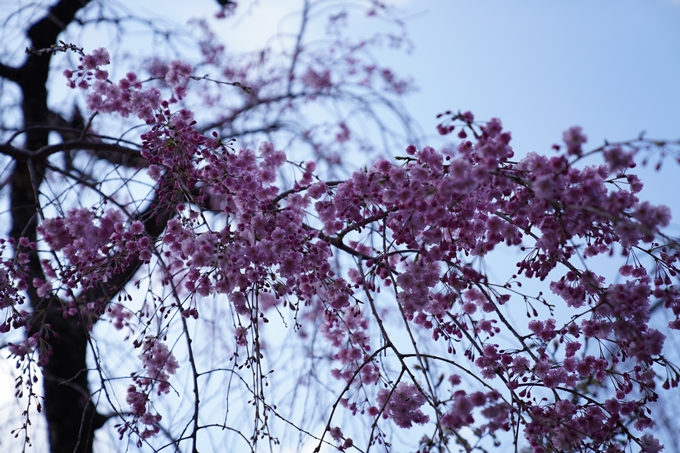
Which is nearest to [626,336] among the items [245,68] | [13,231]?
[13,231]

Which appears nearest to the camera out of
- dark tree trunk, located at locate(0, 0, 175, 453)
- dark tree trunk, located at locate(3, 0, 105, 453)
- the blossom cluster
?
the blossom cluster

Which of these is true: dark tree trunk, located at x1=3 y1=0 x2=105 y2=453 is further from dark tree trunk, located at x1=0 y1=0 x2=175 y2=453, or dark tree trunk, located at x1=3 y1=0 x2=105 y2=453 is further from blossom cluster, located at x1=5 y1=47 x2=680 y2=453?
blossom cluster, located at x1=5 y1=47 x2=680 y2=453

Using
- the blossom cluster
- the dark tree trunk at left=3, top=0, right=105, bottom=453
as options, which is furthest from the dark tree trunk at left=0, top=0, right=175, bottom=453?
the blossom cluster

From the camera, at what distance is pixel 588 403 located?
81.8 inches

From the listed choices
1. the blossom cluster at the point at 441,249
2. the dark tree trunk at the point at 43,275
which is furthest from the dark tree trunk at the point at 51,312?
the blossom cluster at the point at 441,249

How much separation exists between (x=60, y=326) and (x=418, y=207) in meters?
3.05

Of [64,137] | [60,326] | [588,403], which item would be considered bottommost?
[588,403]

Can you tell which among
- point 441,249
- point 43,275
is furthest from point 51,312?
point 441,249

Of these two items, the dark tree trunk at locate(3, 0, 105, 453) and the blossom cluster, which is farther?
the dark tree trunk at locate(3, 0, 105, 453)

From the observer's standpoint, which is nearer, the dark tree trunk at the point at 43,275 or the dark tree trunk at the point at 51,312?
the dark tree trunk at the point at 43,275

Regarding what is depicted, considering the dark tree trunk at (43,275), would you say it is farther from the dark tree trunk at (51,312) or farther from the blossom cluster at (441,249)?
the blossom cluster at (441,249)

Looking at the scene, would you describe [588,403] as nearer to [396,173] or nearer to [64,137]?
[396,173]

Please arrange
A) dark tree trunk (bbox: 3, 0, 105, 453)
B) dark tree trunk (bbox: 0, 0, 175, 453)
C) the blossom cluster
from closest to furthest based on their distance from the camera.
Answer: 1. the blossom cluster
2. dark tree trunk (bbox: 0, 0, 175, 453)
3. dark tree trunk (bbox: 3, 0, 105, 453)

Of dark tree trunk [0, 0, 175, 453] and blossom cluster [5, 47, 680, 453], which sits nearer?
blossom cluster [5, 47, 680, 453]
